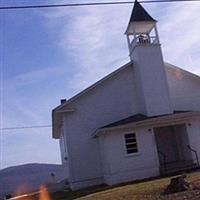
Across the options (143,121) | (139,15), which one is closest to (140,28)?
(139,15)

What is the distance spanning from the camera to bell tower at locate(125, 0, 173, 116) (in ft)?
90.2

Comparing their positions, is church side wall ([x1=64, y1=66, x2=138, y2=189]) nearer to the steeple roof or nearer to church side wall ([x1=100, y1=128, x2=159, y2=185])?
church side wall ([x1=100, y1=128, x2=159, y2=185])

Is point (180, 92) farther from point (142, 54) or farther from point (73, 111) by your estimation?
point (73, 111)

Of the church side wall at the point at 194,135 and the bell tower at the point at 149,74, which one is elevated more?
the bell tower at the point at 149,74

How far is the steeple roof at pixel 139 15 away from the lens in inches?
1146

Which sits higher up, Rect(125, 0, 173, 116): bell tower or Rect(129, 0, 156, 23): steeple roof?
Rect(129, 0, 156, 23): steeple roof

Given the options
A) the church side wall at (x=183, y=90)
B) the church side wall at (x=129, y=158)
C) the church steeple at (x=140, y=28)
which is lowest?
the church side wall at (x=129, y=158)

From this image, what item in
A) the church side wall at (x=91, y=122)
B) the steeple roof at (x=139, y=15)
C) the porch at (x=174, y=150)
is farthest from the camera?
the steeple roof at (x=139, y=15)

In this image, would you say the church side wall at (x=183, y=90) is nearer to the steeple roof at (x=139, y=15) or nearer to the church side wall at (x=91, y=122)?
the church side wall at (x=91, y=122)

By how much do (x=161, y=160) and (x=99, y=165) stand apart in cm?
409

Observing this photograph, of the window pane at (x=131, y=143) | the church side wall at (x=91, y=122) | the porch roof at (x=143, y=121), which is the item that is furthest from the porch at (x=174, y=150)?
the church side wall at (x=91, y=122)

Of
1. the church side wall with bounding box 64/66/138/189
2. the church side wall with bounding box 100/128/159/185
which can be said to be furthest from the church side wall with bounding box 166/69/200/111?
the church side wall with bounding box 100/128/159/185

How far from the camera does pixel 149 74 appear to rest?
27734 mm

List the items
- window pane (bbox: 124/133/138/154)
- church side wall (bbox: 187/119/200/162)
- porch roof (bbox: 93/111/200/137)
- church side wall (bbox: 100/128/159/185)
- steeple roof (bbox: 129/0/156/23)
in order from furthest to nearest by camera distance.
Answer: steeple roof (bbox: 129/0/156/23)
church side wall (bbox: 187/119/200/162)
window pane (bbox: 124/133/138/154)
porch roof (bbox: 93/111/200/137)
church side wall (bbox: 100/128/159/185)
